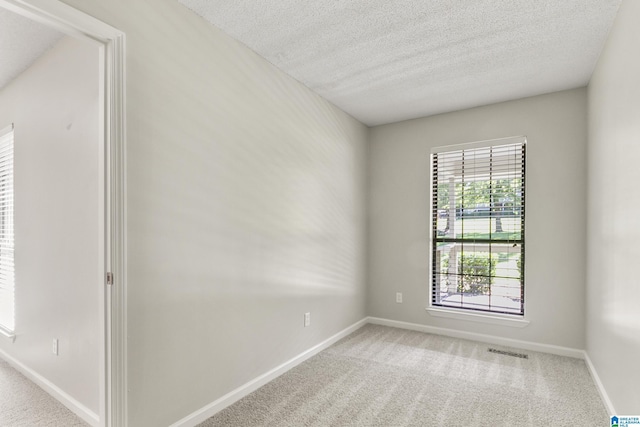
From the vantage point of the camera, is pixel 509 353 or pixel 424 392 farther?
pixel 509 353

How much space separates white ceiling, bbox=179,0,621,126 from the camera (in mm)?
1947

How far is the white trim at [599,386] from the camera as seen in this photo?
2.07m

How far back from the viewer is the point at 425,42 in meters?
2.30

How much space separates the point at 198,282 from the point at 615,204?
8.34ft

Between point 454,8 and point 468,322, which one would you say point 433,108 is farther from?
point 468,322

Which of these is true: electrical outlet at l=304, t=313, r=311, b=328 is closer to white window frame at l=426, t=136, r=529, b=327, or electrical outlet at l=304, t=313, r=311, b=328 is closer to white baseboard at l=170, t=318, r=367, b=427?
white baseboard at l=170, t=318, r=367, b=427

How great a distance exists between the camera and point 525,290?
3240mm

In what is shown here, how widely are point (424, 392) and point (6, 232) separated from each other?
3687mm

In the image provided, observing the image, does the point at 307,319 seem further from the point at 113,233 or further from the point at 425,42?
the point at 425,42

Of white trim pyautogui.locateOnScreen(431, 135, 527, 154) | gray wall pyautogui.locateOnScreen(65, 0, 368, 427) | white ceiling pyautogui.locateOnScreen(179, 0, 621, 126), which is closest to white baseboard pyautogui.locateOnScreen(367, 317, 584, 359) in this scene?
gray wall pyautogui.locateOnScreen(65, 0, 368, 427)

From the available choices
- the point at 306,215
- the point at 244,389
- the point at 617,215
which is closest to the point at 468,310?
the point at 617,215

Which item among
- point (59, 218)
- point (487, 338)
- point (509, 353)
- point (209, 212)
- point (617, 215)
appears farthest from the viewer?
point (487, 338)

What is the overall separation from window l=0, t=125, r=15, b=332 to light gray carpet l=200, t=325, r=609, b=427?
2193 millimetres

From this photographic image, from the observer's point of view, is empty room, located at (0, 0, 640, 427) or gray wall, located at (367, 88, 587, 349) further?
gray wall, located at (367, 88, 587, 349)
